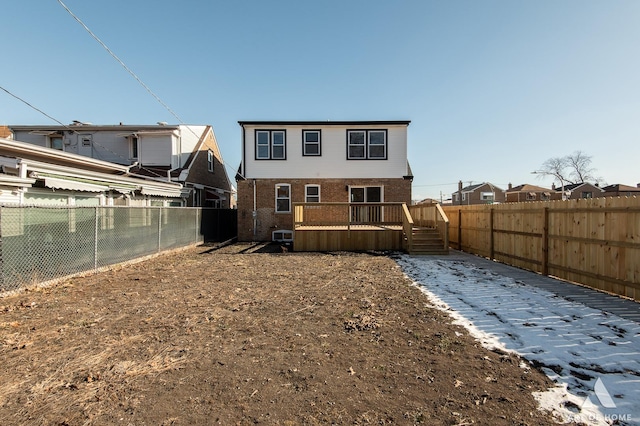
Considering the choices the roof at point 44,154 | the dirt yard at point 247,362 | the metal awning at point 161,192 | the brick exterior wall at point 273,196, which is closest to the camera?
the dirt yard at point 247,362

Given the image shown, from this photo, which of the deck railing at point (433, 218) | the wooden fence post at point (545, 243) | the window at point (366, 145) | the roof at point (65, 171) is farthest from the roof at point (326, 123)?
the wooden fence post at point (545, 243)

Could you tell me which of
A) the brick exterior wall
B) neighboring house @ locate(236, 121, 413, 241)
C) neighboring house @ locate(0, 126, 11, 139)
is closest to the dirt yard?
the brick exterior wall

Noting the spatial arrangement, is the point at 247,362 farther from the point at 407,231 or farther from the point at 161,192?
the point at 161,192

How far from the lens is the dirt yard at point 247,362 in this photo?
8.13 feet

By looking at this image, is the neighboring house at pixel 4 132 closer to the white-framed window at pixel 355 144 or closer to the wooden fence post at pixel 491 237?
the white-framed window at pixel 355 144

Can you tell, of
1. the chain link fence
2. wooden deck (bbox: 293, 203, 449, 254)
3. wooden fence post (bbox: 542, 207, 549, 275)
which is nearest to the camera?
the chain link fence

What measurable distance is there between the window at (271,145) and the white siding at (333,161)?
7.7 inches

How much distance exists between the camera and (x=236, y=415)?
244cm

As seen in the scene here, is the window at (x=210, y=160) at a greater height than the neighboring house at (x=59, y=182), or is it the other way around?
the window at (x=210, y=160)

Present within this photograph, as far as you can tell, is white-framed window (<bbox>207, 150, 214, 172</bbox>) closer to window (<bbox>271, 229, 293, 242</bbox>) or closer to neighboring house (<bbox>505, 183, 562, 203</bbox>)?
window (<bbox>271, 229, 293, 242</bbox>)

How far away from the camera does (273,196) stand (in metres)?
15.8

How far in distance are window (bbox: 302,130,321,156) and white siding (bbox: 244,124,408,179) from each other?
160mm

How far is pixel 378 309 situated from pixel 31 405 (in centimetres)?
406

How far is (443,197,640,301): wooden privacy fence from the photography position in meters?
5.47
